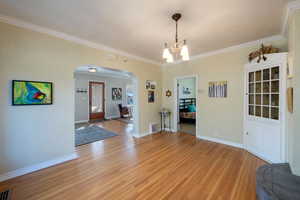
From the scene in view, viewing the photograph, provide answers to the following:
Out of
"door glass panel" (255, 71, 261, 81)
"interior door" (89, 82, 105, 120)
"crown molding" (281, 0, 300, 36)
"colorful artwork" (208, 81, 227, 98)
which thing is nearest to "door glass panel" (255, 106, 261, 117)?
"door glass panel" (255, 71, 261, 81)

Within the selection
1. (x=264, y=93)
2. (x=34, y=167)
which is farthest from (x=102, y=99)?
(x=264, y=93)

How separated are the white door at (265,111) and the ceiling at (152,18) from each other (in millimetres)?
887

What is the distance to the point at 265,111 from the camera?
277 centimetres

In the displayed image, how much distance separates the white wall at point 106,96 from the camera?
6.91m

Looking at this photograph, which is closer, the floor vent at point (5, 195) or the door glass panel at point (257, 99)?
the floor vent at point (5, 195)

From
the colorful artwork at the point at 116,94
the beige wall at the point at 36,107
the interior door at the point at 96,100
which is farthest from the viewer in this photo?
the colorful artwork at the point at 116,94

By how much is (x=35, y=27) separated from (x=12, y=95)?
133 cm

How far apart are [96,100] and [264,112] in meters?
7.55

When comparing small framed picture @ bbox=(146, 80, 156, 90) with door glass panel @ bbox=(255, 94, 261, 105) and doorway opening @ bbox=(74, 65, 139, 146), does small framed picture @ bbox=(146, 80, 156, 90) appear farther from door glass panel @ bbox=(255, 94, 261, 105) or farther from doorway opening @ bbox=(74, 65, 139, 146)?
door glass panel @ bbox=(255, 94, 261, 105)

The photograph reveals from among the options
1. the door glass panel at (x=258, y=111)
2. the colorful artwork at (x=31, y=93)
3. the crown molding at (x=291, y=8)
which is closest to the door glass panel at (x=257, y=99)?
the door glass panel at (x=258, y=111)

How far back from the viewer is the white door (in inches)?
97.6

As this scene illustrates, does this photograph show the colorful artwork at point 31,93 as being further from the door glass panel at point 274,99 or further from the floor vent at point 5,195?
the door glass panel at point 274,99

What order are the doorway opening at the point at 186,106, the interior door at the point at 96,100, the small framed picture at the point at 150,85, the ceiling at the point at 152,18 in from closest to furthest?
1. the ceiling at the point at 152,18
2. the small framed picture at the point at 150,85
3. the doorway opening at the point at 186,106
4. the interior door at the point at 96,100

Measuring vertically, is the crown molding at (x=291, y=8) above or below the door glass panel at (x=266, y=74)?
above
